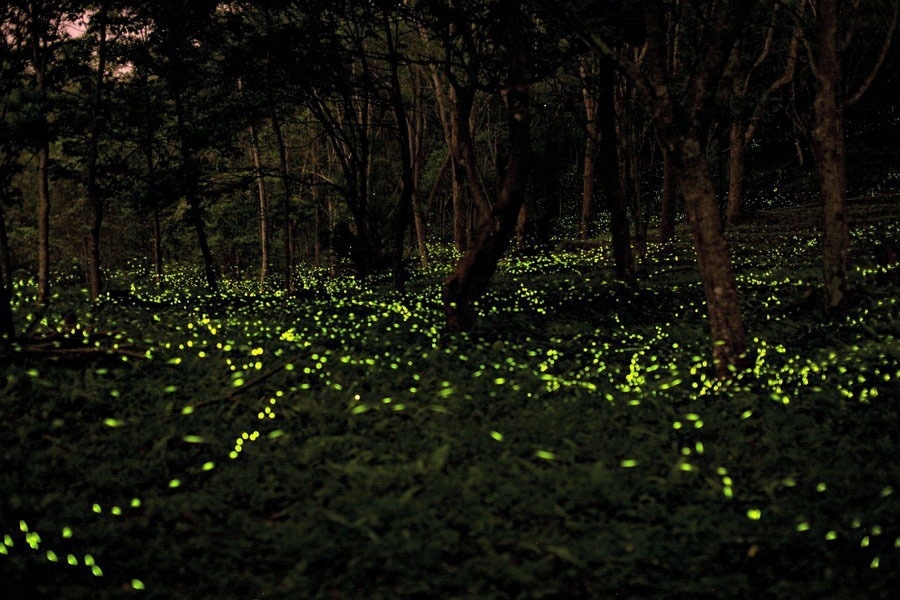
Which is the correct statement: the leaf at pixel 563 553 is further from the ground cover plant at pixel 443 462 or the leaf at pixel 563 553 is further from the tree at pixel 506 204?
the tree at pixel 506 204

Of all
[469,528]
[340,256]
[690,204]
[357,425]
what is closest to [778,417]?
[690,204]

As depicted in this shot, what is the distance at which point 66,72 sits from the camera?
1616 centimetres

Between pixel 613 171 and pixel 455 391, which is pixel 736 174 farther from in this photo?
pixel 455 391

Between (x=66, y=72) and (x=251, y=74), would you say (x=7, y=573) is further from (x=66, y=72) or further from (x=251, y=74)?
(x=251, y=74)

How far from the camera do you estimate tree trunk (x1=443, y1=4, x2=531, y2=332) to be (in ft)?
38.1

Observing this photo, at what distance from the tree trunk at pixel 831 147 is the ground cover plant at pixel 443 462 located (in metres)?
1.01

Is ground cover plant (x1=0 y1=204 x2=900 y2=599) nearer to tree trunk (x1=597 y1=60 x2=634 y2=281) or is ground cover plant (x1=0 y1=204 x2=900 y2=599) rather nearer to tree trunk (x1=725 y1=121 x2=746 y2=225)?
tree trunk (x1=597 y1=60 x2=634 y2=281)

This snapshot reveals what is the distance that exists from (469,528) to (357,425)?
2.60m

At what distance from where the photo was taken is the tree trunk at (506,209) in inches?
457

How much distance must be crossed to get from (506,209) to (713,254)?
378 cm

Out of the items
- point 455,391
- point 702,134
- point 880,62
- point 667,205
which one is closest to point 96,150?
point 455,391

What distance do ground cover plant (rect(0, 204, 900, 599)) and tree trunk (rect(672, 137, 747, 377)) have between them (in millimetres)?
462

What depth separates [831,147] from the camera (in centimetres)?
1298

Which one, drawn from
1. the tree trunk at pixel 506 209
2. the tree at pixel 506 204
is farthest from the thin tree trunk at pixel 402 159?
the tree trunk at pixel 506 209
